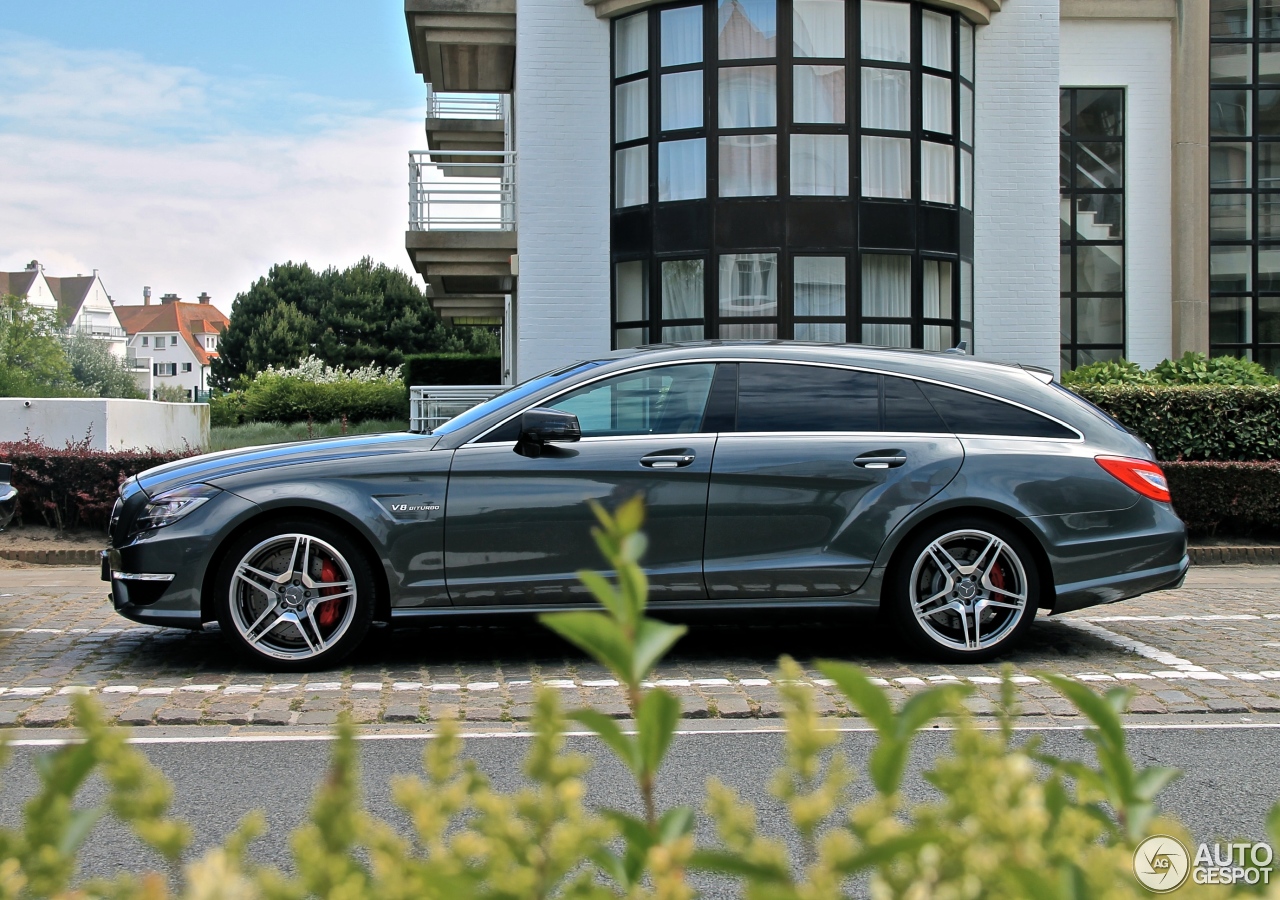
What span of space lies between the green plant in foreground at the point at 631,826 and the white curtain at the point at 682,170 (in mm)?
15784

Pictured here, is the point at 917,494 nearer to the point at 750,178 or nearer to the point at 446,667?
the point at 446,667

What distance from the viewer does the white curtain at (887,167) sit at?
1659 cm

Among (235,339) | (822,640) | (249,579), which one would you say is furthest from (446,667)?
(235,339)

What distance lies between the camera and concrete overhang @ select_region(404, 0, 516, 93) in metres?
18.4

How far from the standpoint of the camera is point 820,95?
16.5 m

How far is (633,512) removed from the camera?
107 cm

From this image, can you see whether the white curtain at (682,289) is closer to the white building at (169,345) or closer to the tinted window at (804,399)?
the tinted window at (804,399)

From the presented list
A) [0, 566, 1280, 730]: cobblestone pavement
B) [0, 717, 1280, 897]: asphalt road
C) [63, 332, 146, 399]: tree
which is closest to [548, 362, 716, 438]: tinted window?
[0, 566, 1280, 730]: cobblestone pavement

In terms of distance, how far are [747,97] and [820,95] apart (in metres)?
0.95

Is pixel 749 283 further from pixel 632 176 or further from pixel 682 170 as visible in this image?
pixel 632 176

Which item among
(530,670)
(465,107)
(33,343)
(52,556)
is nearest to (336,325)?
(33,343)

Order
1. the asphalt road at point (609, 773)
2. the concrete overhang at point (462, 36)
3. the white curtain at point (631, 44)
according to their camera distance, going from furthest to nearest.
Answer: the concrete overhang at point (462, 36) < the white curtain at point (631, 44) < the asphalt road at point (609, 773)

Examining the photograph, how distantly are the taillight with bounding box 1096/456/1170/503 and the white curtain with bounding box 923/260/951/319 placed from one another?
10.4 meters

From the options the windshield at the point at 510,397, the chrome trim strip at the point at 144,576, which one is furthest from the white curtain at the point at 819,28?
the chrome trim strip at the point at 144,576
